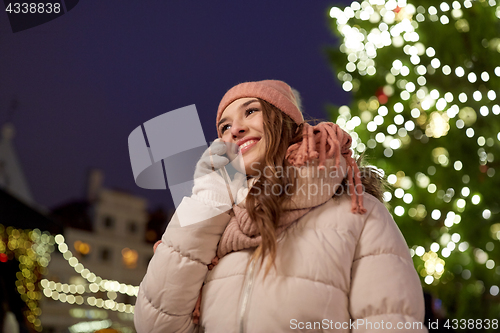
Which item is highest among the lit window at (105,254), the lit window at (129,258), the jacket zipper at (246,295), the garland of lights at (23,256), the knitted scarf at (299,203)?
the knitted scarf at (299,203)

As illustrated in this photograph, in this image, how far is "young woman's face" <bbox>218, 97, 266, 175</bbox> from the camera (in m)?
1.14

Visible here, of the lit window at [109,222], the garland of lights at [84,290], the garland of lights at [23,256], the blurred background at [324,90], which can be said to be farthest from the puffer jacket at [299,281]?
the lit window at [109,222]

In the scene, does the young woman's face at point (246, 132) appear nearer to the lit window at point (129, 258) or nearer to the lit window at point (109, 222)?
the lit window at point (129, 258)

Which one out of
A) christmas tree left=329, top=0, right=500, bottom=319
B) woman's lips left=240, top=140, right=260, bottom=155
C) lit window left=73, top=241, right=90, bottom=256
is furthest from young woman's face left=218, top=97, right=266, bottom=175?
lit window left=73, top=241, right=90, bottom=256

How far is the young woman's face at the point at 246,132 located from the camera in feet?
3.75

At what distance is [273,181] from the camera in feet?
3.38

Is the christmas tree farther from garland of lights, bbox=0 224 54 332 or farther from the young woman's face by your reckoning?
garland of lights, bbox=0 224 54 332

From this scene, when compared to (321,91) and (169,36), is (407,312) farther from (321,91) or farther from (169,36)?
(321,91)

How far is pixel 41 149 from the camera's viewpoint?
29.0 ft

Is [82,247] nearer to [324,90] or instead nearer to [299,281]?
[324,90]

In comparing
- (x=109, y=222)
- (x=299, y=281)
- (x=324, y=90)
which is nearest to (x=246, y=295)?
(x=299, y=281)

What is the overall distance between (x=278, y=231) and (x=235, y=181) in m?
0.25

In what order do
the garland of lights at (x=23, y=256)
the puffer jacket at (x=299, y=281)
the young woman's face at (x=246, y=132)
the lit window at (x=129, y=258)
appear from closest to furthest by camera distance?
the puffer jacket at (x=299, y=281) → the young woman's face at (x=246, y=132) → the garland of lights at (x=23, y=256) → the lit window at (x=129, y=258)

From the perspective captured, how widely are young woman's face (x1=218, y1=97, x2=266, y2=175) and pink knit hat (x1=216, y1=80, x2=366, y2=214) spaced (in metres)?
0.05
